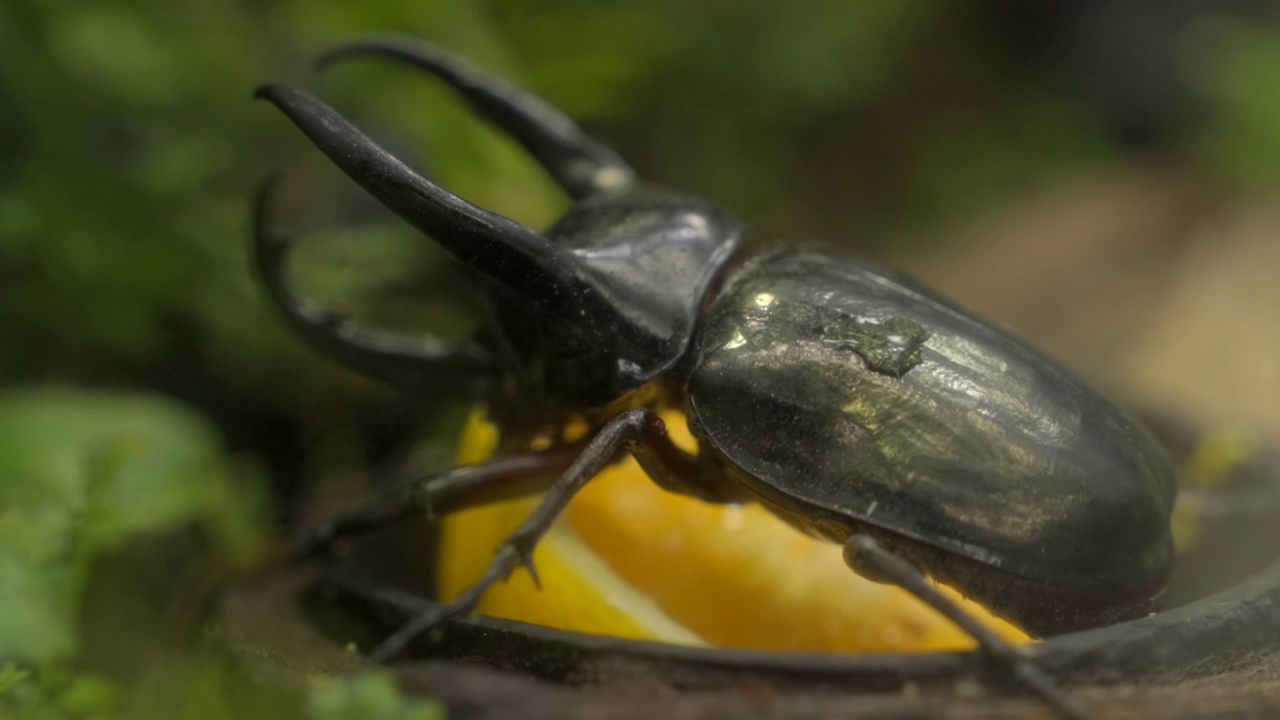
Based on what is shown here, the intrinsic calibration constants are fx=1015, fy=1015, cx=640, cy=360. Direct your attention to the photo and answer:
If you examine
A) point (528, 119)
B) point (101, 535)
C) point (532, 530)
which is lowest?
point (101, 535)

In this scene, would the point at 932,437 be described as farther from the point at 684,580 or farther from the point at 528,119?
the point at 528,119

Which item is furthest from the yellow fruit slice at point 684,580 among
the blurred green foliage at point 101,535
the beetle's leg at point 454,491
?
the blurred green foliage at point 101,535

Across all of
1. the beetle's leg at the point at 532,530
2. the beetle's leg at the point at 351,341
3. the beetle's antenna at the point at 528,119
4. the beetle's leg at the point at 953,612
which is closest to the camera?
the beetle's leg at the point at 953,612

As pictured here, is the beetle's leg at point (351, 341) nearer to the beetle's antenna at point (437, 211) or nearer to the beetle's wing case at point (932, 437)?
the beetle's antenna at point (437, 211)

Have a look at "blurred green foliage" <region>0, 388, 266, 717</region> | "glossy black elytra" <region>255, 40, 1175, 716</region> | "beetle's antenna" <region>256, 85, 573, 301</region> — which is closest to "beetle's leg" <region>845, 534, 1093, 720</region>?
"glossy black elytra" <region>255, 40, 1175, 716</region>

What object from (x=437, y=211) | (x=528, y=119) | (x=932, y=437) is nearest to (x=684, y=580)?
(x=932, y=437)

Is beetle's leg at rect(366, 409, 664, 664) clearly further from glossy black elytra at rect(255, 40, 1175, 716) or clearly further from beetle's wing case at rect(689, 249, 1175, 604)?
beetle's wing case at rect(689, 249, 1175, 604)
